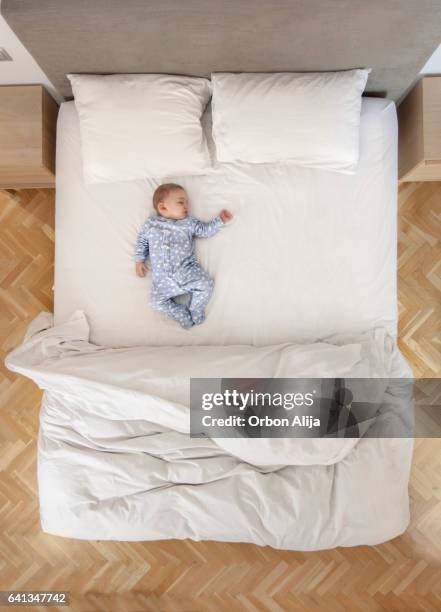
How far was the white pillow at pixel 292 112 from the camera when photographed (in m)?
1.71

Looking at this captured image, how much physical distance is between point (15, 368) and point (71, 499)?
1.58 ft

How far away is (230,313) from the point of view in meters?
1.82

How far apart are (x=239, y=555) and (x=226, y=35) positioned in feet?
6.37

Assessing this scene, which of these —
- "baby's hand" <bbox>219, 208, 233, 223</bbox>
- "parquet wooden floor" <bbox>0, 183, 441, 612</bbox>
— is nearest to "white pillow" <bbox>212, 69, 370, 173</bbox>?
"baby's hand" <bbox>219, 208, 233, 223</bbox>

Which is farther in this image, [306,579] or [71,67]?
[306,579]

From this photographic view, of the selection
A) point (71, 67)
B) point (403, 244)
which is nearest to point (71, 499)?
point (71, 67)

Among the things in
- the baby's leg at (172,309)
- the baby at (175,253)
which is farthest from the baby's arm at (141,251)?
the baby's leg at (172,309)

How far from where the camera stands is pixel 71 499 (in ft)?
5.30

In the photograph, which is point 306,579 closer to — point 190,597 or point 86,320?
point 190,597

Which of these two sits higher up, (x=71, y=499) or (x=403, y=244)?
(x=403, y=244)

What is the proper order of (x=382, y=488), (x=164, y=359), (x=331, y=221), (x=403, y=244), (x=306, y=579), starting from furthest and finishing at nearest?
(x=403, y=244) < (x=306, y=579) < (x=331, y=221) < (x=164, y=359) < (x=382, y=488)

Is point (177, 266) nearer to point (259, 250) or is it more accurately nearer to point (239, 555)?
point (259, 250)

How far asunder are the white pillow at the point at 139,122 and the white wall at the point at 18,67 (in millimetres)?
157

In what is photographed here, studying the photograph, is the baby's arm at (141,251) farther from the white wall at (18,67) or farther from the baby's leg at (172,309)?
the white wall at (18,67)
